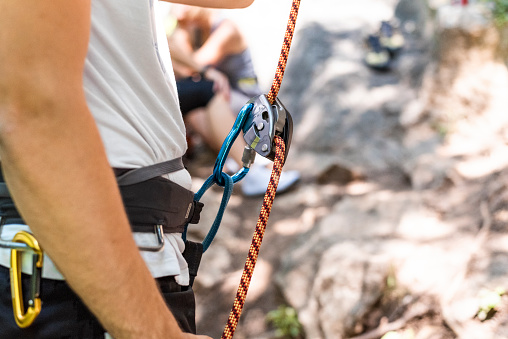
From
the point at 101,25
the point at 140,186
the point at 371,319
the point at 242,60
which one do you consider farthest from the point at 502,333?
the point at 242,60

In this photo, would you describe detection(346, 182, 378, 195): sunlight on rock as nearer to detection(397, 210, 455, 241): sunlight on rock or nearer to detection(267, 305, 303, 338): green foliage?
detection(397, 210, 455, 241): sunlight on rock

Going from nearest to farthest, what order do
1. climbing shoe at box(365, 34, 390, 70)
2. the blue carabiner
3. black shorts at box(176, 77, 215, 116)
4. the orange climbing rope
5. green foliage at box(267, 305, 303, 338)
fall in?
the orange climbing rope
the blue carabiner
green foliage at box(267, 305, 303, 338)
black shorts at box(176, 77, 215, 116)
climbing shoe at box(365, 34, 390, 70)

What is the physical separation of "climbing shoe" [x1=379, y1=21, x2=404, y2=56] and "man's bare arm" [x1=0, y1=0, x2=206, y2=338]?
4850 millimetres

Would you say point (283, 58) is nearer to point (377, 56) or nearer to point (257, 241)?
point (257, 241)

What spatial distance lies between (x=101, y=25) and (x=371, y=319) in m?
1.83

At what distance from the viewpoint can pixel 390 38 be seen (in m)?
5.12

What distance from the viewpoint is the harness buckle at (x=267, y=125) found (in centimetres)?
Answer: 93

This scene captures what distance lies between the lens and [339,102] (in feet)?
15.8

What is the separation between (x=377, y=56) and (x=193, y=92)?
199 centimetres

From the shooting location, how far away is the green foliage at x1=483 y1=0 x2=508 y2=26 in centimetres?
366

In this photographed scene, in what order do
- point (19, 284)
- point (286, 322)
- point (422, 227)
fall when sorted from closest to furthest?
1. point (19, 284)
2. point (286, 322)
3. point (422, 227)

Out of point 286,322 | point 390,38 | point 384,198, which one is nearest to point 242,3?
point 286,322

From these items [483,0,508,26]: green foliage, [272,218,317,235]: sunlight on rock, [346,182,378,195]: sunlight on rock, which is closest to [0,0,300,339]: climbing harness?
[272,218,317,235]: sunlight on rock

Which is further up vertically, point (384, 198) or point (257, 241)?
point (257, 241)
